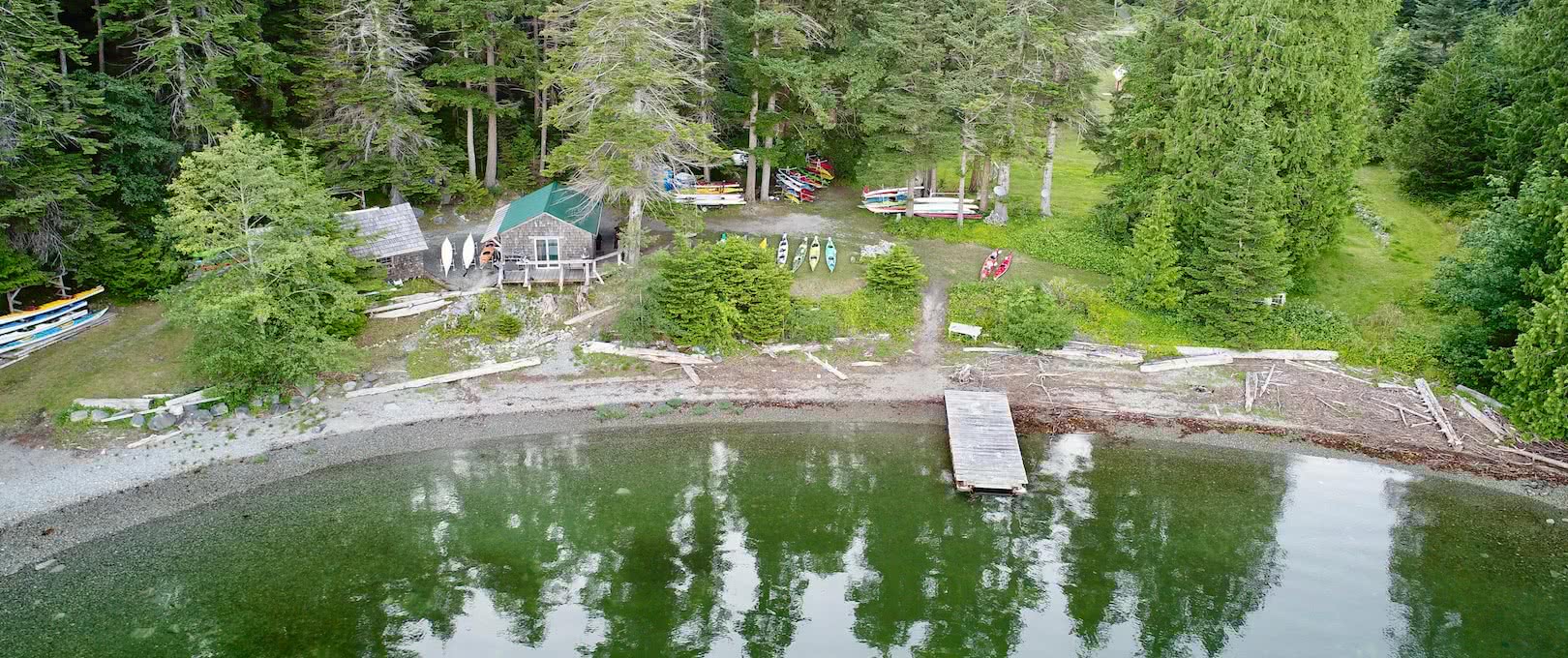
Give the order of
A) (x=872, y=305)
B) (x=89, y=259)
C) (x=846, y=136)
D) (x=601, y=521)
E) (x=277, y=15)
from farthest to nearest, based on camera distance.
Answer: (x=846, y=136) → (x=277, y=15) → (x=872, y=305) → (x=89, y=259) → (x=601, y=521)

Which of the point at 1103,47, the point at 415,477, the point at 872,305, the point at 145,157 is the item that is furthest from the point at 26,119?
the point at 1103,47

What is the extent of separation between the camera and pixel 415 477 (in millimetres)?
27047

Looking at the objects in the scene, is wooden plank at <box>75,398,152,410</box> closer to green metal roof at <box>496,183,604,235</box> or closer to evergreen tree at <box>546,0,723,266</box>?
green metal roof at <box>496,183,604,235</box>

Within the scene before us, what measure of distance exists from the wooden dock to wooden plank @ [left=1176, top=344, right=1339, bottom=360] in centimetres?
698

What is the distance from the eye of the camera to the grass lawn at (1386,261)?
3512cm

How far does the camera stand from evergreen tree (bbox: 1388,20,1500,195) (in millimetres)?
42688

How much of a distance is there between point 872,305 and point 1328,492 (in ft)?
47.3

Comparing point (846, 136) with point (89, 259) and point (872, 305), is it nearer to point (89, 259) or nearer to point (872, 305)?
point (872, 305)

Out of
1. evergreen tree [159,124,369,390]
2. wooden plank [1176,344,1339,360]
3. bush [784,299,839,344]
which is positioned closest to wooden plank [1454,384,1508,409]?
wooden plank [1176,344,1339,360]

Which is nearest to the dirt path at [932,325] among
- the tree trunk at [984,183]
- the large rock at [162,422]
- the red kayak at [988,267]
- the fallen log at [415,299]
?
the red kayak at [988,267]

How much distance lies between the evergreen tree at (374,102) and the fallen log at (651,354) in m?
11.3

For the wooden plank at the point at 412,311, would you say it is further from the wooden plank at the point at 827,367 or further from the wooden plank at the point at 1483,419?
the wooden plank at the point at 1483,419

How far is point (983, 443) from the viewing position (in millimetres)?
27922

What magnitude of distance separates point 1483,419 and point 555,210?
2896cm
